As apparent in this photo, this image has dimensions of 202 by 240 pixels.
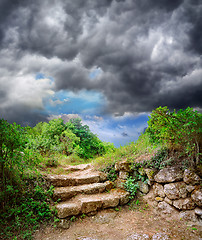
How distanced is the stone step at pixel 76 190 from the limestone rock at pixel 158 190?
1.96 meters

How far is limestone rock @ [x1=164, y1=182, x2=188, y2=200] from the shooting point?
191 inches

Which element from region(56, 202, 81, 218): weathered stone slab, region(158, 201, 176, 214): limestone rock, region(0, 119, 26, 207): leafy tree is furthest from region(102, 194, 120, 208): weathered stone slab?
region(0, 119, 26, 207): leafy tree

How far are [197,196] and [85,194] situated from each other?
3770mm

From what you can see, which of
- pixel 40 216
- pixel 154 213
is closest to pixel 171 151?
pixel 154 213

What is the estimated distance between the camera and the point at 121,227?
180 inches

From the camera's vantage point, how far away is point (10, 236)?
3762mm

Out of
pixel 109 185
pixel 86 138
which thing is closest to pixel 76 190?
pixel 109 185

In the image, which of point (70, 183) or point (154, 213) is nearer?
point (154, 213)

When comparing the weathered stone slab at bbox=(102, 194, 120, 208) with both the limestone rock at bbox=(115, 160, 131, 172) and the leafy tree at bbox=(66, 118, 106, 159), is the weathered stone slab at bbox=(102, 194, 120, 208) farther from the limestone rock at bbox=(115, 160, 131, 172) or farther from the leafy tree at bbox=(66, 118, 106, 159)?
the leafy tree at bbox=(66, 118, 106, 159)

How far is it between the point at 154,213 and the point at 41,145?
7.12 m

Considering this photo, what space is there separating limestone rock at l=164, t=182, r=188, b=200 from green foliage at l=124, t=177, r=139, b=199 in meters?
1.19

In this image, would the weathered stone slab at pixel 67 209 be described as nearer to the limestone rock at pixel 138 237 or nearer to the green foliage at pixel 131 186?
the limestone rock at pixel 138 237

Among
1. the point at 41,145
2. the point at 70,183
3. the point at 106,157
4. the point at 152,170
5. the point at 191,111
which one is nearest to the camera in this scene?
the point at 191,111

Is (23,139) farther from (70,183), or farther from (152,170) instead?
(152,170)
